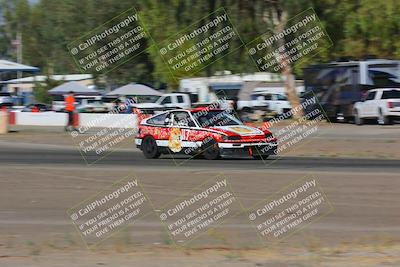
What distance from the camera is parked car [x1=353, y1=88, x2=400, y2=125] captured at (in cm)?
3881

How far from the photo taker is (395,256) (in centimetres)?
930

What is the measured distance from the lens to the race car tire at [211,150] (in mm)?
22562

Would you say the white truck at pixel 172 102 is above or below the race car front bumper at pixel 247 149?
below

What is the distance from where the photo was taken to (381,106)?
39125 mm

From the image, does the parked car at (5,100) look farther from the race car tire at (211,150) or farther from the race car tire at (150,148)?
the race car tire at (211,150)

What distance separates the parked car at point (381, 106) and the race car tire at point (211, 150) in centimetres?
1785

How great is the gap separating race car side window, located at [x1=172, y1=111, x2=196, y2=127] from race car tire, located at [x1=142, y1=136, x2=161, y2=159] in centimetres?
84

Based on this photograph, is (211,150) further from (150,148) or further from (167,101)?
(167,101)

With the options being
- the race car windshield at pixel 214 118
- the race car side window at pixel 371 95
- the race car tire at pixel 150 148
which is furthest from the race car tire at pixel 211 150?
the race car side window at pixel 371 95

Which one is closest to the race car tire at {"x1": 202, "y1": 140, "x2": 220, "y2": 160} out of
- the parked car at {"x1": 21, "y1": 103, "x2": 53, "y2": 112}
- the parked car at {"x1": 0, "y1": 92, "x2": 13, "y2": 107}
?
the parked car at {"x1": 21, "y1": 103, "x2": 53, "y2": 112}

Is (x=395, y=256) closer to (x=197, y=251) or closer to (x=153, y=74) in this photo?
(x=197, y=251)

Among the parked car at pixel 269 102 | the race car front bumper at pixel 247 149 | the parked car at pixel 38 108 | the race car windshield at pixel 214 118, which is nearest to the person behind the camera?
the race car front bumper at pixel 247 149

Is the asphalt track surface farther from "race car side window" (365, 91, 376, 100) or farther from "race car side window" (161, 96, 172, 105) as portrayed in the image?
"race car side window" (161, 96, 172, 105)

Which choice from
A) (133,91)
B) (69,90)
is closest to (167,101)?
(133,91)
